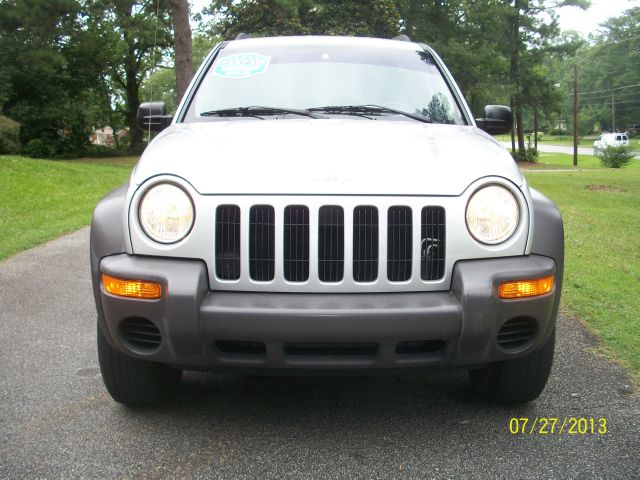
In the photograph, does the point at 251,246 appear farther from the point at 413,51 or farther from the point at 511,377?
the point at 413,51

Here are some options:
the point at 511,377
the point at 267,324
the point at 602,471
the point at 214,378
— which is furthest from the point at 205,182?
the point at 602,471

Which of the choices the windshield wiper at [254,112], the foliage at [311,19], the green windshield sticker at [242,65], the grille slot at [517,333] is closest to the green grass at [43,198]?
the green windshield sticker at [242,65]

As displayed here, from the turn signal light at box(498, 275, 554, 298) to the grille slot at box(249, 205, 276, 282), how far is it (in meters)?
0.90

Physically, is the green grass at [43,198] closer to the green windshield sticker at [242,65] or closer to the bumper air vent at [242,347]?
the green windshield sticker at [242,65]

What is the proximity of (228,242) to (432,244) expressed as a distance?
814 millimetres

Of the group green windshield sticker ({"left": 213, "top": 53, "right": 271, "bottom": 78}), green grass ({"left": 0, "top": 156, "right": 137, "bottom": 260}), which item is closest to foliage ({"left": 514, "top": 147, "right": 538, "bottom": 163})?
green grass ({"left": 0, "top": 156, "right": 137, "bottom": 260})

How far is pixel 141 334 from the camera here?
8.54ft

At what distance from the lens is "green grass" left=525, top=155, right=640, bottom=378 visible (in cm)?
438

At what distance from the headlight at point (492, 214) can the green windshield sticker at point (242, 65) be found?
184 centimetres

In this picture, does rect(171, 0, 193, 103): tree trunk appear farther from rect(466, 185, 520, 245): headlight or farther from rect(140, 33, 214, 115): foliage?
rect(466, 185, 520, 245): headlight

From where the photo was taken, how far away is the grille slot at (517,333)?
2584 millimetres

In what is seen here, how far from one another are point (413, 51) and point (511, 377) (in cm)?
231

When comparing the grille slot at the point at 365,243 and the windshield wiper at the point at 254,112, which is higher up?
the windshield wiper at the point at 254,112

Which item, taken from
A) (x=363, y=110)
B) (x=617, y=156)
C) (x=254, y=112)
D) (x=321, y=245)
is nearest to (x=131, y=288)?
(x=321, y=245)
